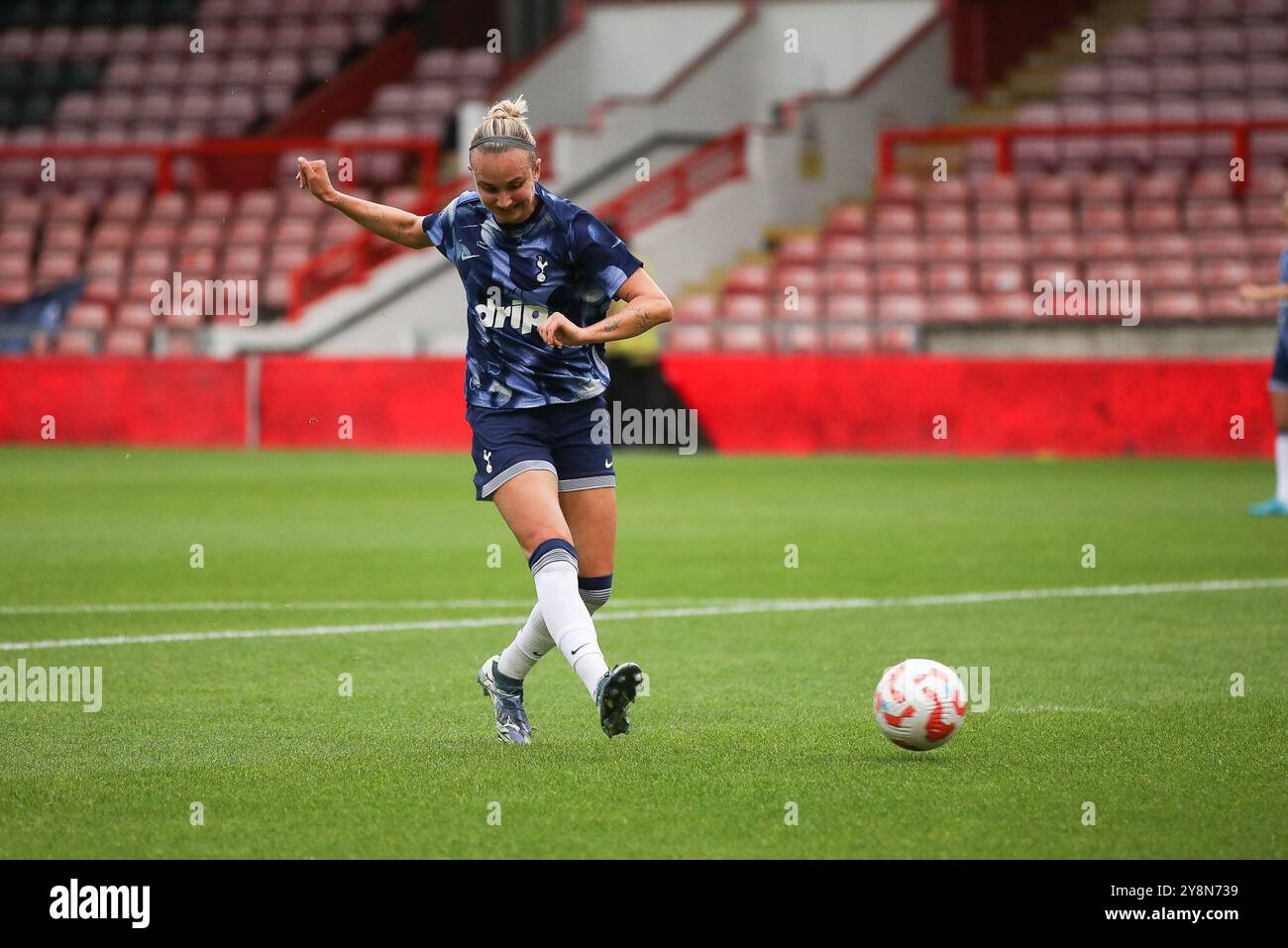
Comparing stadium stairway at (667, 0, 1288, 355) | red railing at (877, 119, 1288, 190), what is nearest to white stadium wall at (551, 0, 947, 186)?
stadium stairway at (667, 0, 1288, 355)

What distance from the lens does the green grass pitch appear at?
5.56 meters

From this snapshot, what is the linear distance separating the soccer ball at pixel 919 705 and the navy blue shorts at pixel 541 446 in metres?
1.18

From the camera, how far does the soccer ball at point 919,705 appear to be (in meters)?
6.51

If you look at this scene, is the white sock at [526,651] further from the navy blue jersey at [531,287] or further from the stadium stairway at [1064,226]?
the stadium stairway at [1064,226]

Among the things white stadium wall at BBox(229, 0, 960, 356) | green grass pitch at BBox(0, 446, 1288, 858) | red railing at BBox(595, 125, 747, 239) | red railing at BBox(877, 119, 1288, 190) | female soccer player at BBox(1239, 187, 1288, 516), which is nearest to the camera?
green grass pitch at BBox(0, 446, 1288, 858)

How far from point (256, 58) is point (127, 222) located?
179 inches

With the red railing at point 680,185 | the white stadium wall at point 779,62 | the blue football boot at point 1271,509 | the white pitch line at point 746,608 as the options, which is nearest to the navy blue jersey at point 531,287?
the white pitch line at point 746,608

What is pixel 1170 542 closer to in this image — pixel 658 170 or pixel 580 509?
pixel 580 509

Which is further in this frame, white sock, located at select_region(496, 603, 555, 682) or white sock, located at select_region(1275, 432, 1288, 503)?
white sock, located at select_region(1275, 432, 1288, 503)

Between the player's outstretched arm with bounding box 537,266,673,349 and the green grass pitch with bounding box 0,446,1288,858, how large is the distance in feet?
4.37

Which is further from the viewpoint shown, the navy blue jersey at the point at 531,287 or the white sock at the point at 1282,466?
the white sock at the point at 1282,466

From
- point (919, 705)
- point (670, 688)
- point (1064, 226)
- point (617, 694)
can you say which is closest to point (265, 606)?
point (670, 688)

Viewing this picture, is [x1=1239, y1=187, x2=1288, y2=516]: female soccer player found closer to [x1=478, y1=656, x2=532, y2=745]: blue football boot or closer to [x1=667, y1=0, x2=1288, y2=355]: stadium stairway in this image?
[x1=667, y1=0, x2=1288, y2=355]: stadium stairway
